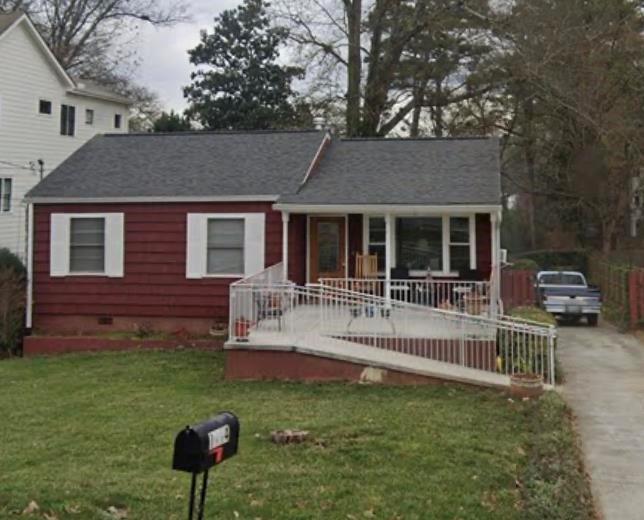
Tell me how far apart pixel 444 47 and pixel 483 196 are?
729 inches

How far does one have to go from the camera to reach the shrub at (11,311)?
14453 millimetres

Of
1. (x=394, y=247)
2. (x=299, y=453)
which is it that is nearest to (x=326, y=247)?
(x=394, y=247)

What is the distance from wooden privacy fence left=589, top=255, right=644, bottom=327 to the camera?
1862cm

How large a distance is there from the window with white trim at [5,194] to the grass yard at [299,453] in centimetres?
1282

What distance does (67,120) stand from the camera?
83.9 ft

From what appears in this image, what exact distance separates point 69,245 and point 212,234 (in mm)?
3139

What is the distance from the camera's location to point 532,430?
25.7ft

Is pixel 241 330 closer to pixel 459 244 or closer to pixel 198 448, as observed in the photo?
pixel 459 244

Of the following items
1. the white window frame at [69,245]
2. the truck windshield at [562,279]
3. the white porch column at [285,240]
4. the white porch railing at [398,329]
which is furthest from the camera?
the truck windshield at [562,279]

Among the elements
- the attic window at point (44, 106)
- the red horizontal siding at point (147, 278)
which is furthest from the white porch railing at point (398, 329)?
the attic window at point (44, 106)

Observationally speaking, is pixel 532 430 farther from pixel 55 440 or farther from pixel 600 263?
pixel 600 263

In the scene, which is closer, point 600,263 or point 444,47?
point 600,263

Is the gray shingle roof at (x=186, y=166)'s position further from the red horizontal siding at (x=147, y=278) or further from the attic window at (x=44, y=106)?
the attic window at (x=44, y=106)

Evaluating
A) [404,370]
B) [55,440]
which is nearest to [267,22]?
[404,370]
